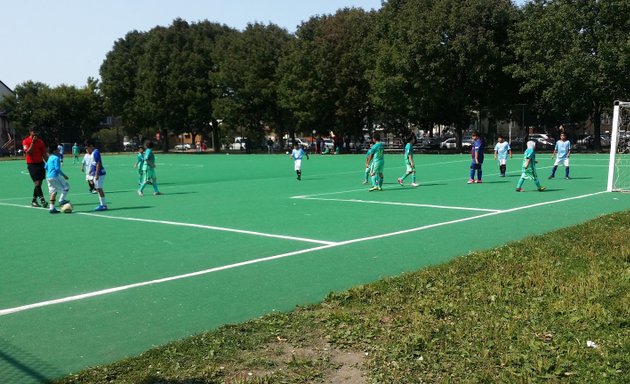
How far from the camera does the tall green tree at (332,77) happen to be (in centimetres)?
5681

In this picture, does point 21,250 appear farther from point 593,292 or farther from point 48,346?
point 593,292

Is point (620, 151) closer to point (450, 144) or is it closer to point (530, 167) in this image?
point (530, 167)

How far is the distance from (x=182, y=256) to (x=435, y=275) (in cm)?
402

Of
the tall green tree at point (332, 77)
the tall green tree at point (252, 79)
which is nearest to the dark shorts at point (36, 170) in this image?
the tall green tree at point (332, 77)

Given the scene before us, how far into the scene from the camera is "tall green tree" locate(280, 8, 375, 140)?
2237 inches

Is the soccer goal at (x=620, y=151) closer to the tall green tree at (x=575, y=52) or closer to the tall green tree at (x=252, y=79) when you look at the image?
the tall green tree at (x=575, y=52)

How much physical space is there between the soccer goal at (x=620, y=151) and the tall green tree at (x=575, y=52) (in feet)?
37.8

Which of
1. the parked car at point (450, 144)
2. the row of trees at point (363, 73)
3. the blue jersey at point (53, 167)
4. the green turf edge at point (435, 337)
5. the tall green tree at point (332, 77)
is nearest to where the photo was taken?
the green turf edge at point (435, 337)

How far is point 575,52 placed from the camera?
140 ft

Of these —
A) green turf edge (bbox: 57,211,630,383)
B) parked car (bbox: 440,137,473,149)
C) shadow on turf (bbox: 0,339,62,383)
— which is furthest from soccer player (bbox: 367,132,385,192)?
parked car (bbox: 440,137,473,149)

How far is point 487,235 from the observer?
36.1 feet

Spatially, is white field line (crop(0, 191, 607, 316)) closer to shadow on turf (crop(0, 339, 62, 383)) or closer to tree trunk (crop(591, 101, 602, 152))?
shadow on turf (crop(0, 339, 62, 383))

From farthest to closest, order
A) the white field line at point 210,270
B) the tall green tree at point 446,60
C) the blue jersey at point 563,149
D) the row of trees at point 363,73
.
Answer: the tall green tree at point 446,60 → the row of trees at point 363,73 → the blue jersey at point 563,149 → the white field line at point 210,270

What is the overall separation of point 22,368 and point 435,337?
331cm
